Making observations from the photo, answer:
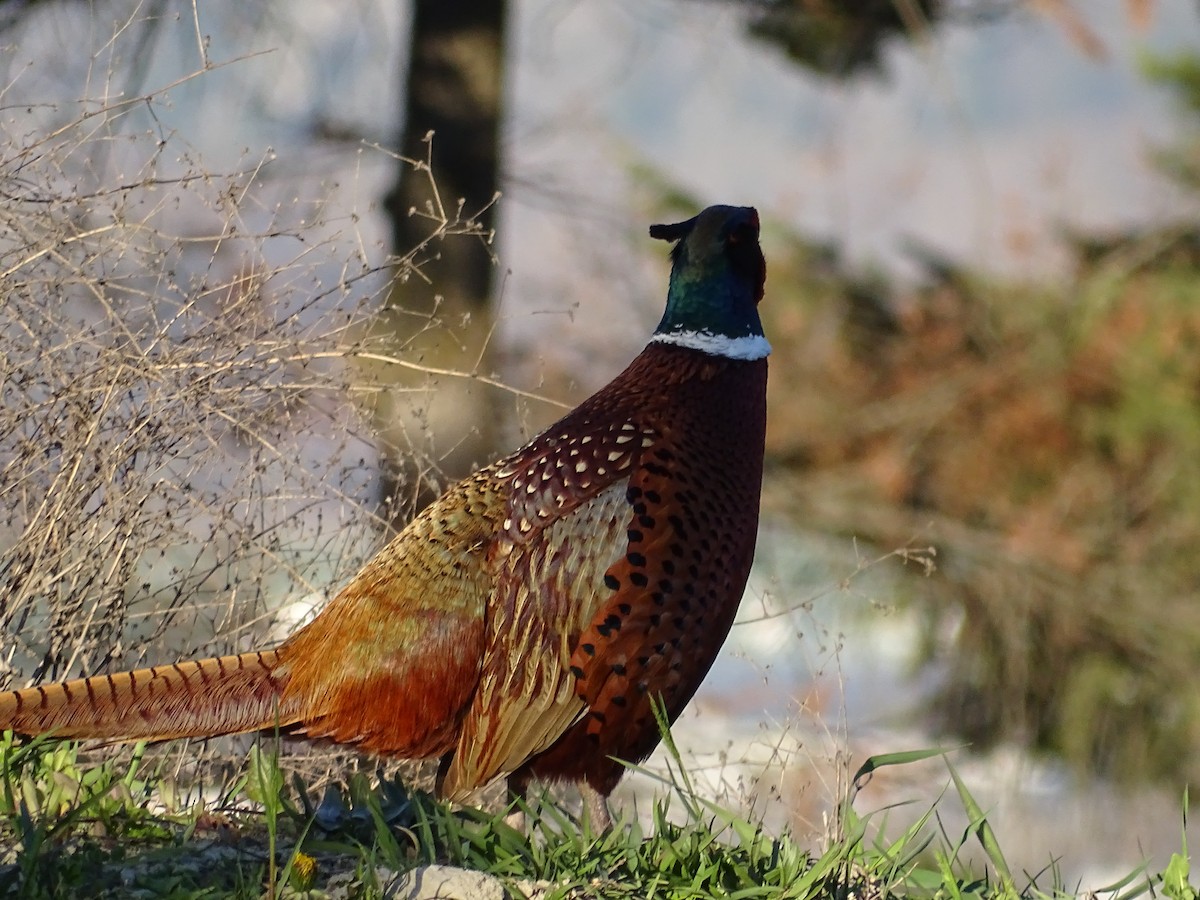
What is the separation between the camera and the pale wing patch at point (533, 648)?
2936 mm

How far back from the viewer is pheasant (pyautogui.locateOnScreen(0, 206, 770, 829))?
290cm

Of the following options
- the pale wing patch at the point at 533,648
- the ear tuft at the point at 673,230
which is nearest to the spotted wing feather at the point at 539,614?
the pale wing patch at the point at 533,648

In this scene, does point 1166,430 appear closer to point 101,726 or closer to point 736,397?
point 736,397

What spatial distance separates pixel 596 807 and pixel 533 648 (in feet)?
1.12

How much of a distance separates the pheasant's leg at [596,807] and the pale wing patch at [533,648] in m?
0.13

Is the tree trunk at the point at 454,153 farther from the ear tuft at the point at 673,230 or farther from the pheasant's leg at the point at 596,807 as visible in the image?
the pheasant's leg at the point at 596,807

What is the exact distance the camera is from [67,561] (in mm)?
3248

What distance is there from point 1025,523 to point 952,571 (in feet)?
2.01

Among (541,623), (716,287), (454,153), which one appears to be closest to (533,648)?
(541,623)

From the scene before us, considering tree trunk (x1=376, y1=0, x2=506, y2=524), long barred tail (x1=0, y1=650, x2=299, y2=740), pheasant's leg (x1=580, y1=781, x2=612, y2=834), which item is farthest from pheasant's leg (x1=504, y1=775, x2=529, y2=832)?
tree trunk (x1=376, y1=0, x2=506, y2=524)

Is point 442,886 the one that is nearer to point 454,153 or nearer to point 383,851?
point 383,851

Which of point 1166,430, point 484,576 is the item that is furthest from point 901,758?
point 1166,430

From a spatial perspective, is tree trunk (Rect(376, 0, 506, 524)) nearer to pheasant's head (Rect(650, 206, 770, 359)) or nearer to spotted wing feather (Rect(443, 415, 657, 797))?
pheasant's head (Rect(650, 206, 770, 359))

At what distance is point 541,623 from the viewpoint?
2941 mm
